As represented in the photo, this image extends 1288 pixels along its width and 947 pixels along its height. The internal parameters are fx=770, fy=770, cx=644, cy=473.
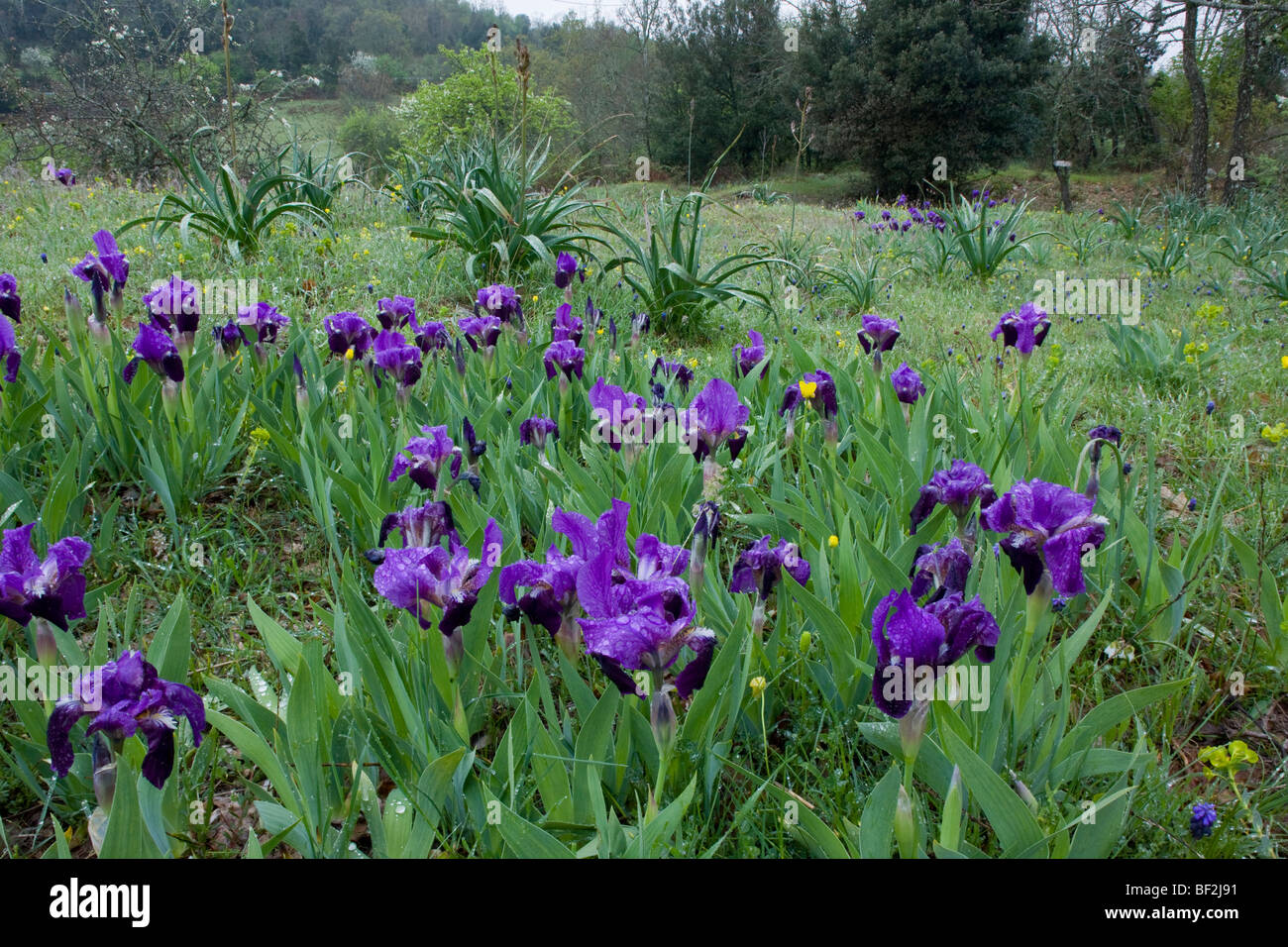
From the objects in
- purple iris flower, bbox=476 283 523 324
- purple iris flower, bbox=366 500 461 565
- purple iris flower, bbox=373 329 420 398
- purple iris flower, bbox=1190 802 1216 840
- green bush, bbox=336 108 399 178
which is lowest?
purple iris flower, bbox=1190 802 1216 840

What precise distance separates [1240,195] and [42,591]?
1563cm

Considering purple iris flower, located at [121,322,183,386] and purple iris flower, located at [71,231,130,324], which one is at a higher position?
purple iris flower, located at [71,231,130,324]

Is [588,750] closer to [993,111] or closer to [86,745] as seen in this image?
[86,745]

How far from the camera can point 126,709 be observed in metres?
1.02

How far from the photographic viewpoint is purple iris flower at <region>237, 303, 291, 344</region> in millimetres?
2677

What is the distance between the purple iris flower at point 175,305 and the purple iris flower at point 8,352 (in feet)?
1.18

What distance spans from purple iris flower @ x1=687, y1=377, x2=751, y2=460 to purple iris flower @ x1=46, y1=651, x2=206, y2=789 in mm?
1211

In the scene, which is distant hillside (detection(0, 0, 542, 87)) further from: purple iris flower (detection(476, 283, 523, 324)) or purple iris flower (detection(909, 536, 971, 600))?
purple iris flower (detection(909, 536, 971, 600))

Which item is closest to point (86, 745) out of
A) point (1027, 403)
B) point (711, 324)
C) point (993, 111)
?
point (1027, 403)

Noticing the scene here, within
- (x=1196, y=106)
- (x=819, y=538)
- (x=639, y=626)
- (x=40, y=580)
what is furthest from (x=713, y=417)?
(x=1196, y=106)

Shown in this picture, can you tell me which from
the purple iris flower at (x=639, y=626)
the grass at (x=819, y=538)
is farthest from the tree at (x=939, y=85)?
the purple iris flower at (x=639, y=626)

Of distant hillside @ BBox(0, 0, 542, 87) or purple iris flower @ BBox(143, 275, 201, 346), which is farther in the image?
distant hillside @ BBox(0, 0, 542, 87)

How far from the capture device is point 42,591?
3.91ft

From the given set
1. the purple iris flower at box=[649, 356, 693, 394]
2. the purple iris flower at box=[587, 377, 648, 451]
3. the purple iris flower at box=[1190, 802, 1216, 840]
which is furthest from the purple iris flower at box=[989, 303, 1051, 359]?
the purple iris flower at box=[1190, 802, 1216, 840]
